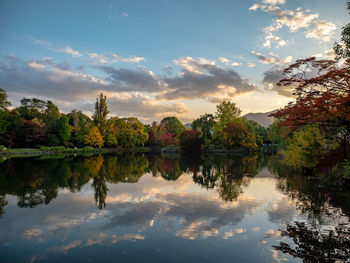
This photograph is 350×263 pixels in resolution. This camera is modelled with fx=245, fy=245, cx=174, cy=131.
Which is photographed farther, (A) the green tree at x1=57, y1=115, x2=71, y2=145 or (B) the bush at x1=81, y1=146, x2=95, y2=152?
(A) the green tree at x1=57, y1=115, x2=71, y2=145

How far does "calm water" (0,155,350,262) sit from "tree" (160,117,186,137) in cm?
5829

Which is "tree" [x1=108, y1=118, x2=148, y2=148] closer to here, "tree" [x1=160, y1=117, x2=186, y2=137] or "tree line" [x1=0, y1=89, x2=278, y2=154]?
"tree line" [x1=0, y1=89, x2=278, y2=154]

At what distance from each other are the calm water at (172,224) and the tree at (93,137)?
39.6 meters

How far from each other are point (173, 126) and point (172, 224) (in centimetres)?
6466

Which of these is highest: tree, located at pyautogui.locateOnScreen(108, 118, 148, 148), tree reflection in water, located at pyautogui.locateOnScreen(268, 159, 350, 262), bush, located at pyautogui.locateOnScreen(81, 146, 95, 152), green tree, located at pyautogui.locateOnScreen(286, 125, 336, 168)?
Answer: tree, located at pyautogui.locateOnScreen(108, 118, 148, 148)

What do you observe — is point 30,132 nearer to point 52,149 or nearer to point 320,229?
point 52,149

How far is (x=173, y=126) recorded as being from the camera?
71.4 metres

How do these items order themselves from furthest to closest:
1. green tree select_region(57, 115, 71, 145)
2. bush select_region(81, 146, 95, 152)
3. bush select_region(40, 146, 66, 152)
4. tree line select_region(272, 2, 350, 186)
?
green tree select_region(57, 115, 71, 145) → bush select_region(81, 146, 95, 152) → bush select_region(40, 146, 66, 152) → tree line select_region(272, 2, 350, 186)

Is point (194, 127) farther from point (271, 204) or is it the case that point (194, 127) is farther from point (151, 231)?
point (151, 231)

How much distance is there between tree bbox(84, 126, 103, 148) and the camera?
4994 centimetres

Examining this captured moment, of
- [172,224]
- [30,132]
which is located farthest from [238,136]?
[172,224]

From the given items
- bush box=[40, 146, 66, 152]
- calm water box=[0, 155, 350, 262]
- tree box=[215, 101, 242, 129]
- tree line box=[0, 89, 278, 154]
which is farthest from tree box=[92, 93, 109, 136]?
calm water box=[0, 155, 350, 262]

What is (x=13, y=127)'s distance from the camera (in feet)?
145

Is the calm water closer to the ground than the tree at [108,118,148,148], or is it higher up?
closer to the ground
